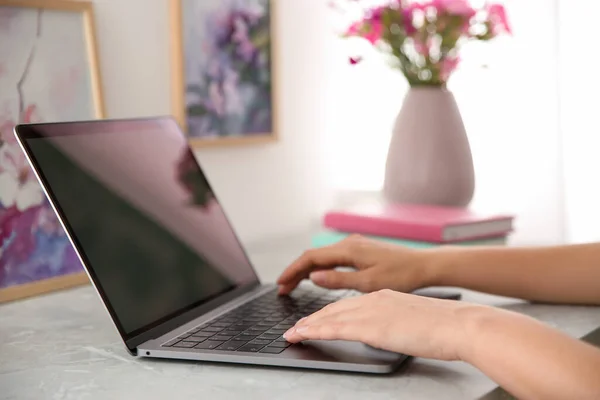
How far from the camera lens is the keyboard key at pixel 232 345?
2.56 feet

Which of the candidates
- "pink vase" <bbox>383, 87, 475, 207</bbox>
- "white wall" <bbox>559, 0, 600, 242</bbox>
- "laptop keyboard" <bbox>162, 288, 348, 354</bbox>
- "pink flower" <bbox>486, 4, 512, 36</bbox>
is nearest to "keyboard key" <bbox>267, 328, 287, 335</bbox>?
"laptop keyboard" <bbox>162, 288, 348, 354</bbox>

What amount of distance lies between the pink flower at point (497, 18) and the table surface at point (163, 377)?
728 mm

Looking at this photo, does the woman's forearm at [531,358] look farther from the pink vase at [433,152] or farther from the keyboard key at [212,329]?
the pink vase at [433,152]

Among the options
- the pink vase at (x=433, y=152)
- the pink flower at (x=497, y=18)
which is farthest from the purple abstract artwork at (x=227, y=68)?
the pink flower at (x=497, y=18)

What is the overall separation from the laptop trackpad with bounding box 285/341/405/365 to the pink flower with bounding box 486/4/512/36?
35.8 inches

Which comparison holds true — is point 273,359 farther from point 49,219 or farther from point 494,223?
point 494,223

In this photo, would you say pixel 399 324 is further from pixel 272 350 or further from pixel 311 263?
pixel 311 263

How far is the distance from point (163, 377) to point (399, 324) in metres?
0.23

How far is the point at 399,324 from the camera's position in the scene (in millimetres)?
748

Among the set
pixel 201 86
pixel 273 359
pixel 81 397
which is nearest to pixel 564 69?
pixel 201 86

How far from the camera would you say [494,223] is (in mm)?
1405

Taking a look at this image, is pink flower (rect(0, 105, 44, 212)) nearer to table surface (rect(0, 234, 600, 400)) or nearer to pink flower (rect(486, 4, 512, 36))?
table surface (rect(0, 234, 600, 400))

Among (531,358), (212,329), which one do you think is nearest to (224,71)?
(212,329)

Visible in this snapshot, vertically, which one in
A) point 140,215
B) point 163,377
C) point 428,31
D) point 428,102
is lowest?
point 163,377
